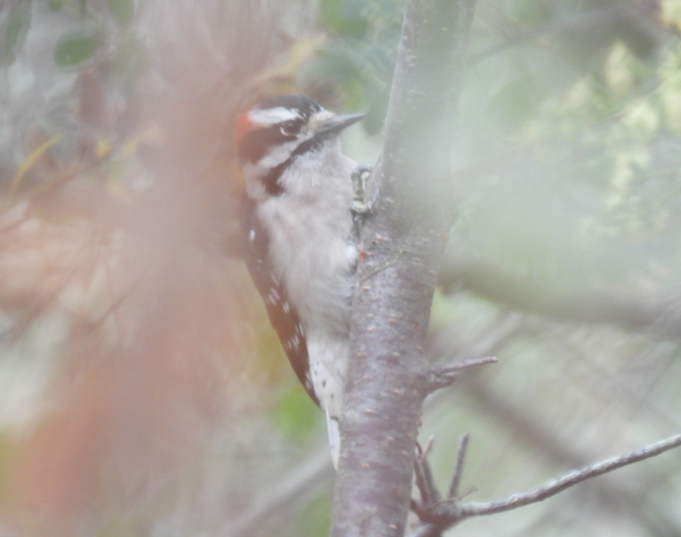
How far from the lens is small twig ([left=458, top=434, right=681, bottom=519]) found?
1087 millimetres

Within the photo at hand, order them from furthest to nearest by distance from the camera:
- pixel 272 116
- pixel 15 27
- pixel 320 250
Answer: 1. pixel 320 250
2. pixel 272 116
3. pixel 15 27

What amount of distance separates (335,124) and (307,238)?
0.99ft

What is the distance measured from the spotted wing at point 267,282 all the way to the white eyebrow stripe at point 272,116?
0.21 m

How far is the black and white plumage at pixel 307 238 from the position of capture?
2016mm

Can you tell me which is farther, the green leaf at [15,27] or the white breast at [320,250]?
the white breast at [320,250]

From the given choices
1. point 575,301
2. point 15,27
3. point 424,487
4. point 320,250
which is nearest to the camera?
point 424,487

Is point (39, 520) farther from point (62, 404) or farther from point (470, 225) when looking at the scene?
point (470, 225)

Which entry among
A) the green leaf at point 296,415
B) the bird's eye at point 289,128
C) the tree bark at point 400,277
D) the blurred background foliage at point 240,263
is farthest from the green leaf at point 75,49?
the green leaf at point 296,415

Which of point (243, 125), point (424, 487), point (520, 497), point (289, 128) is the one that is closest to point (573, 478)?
point (520, 497)

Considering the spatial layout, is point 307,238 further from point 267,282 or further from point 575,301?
point 575,301

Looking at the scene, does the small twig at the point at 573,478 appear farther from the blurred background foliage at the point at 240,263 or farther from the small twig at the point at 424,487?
the blurred background foliage at the point at 240,263

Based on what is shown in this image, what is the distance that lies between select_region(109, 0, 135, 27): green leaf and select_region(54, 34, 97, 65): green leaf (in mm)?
91

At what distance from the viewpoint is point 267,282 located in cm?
205

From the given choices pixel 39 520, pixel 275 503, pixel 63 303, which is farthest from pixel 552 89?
pixel 39 520
